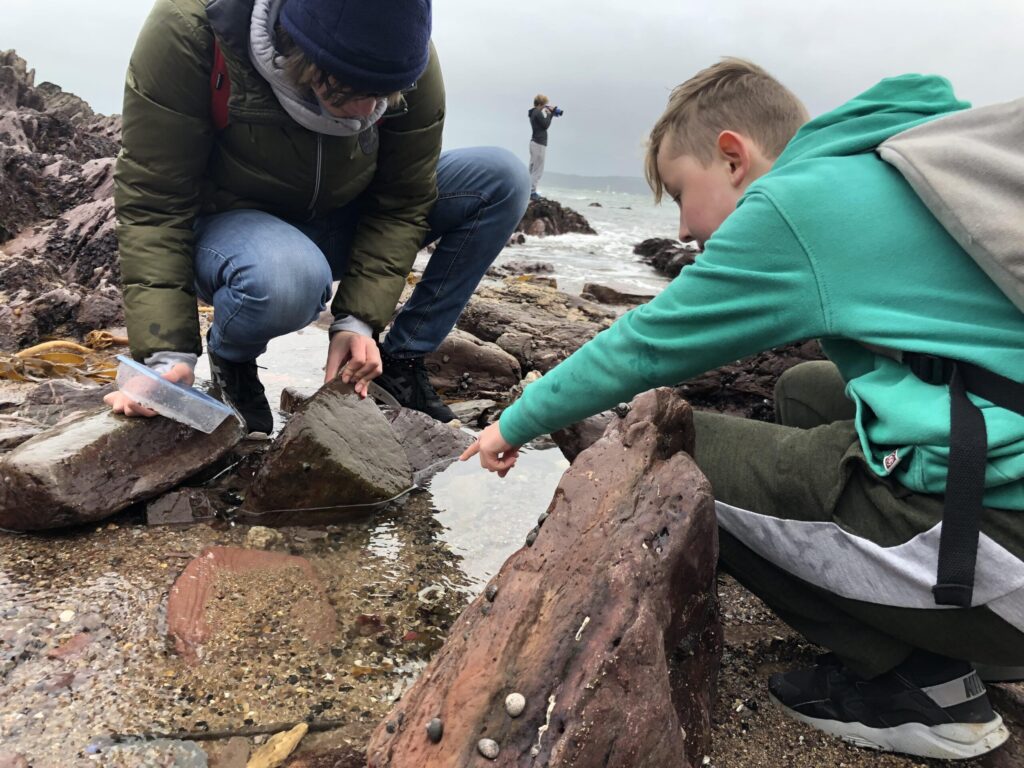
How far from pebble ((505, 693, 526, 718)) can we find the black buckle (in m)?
1.02

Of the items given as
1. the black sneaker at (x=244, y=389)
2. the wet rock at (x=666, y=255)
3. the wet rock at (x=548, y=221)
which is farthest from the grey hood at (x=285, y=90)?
the wet rock at (x=548, y=221)

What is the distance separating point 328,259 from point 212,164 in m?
0.70

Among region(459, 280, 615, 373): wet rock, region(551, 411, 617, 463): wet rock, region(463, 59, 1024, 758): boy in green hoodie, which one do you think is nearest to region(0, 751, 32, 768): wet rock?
region(463, 59, 1024, 758): boy in green hoodie

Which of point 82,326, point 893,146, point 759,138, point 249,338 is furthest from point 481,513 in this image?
point 82,326

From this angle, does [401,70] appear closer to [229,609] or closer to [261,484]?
[261,484]

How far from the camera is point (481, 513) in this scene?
8.72 feet

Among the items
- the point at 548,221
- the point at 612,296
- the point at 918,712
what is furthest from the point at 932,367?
the point at 548,221

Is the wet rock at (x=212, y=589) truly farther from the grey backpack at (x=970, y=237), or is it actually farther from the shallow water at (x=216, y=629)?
the grey backpack at (x=970, y=237)

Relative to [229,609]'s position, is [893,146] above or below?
above

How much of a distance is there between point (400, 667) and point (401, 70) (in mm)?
1739

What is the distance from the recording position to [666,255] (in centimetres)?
1702

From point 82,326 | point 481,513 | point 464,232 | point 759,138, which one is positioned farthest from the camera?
point 82,326

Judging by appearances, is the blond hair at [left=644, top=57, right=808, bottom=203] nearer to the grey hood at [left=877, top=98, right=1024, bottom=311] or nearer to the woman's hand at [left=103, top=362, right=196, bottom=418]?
the grey hood at [left=877, top=98, right=1024, bottom=311]

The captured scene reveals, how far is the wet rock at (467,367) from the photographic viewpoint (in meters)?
4.30
